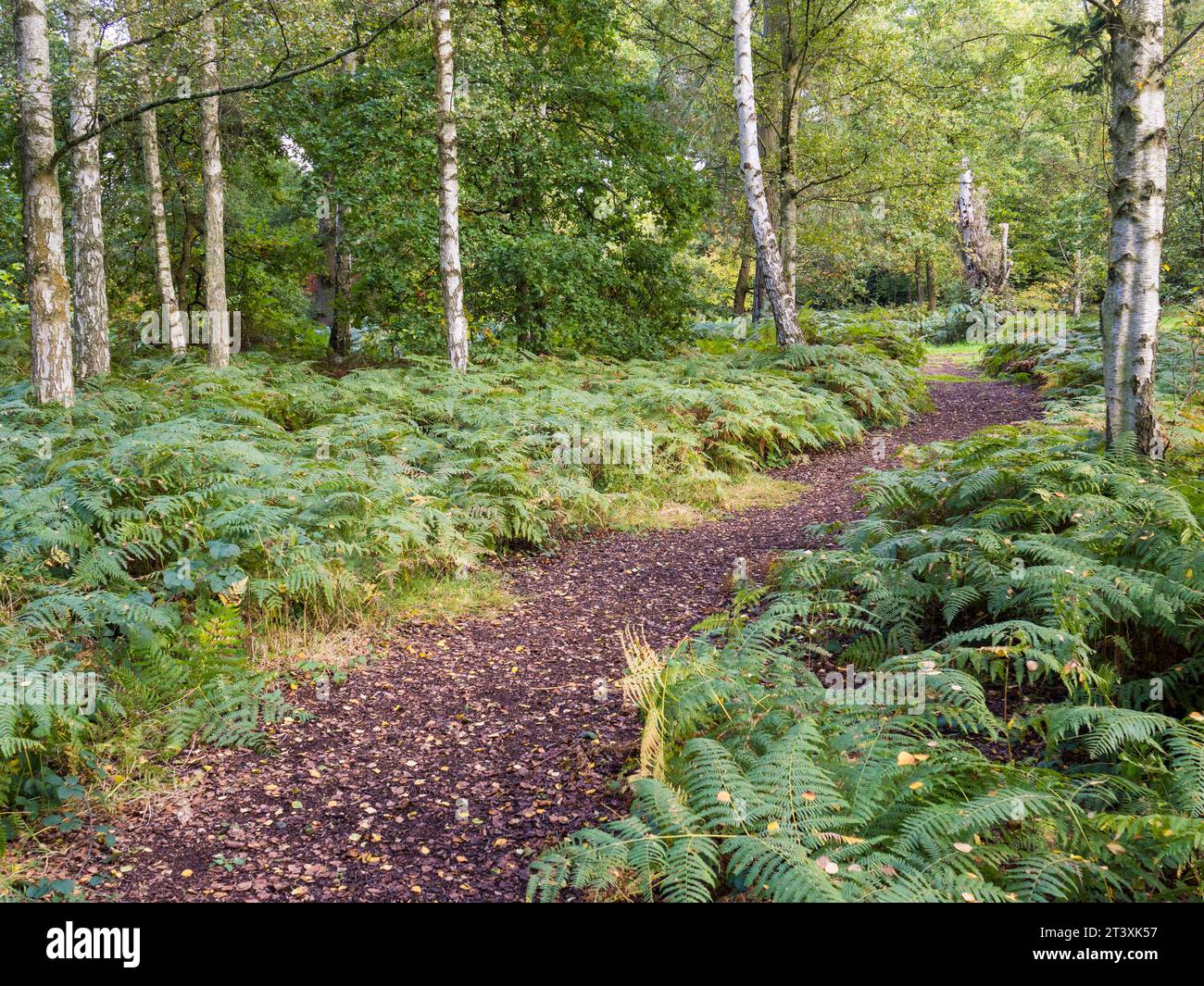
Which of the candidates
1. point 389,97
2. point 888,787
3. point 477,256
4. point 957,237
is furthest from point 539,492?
point 957,237

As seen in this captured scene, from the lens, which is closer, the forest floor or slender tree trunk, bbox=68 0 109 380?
the forest floor

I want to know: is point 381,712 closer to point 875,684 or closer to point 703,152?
point 875,684

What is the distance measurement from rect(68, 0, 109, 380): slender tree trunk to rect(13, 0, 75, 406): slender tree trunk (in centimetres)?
148

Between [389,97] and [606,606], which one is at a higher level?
[389,97]

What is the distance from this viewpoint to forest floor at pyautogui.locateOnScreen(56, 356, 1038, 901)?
10.0 feet

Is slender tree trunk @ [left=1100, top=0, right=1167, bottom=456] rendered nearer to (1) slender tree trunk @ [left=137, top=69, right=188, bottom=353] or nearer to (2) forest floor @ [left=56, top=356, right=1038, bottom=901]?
(2) forest floor @ [left=56, top=356, right=1038, bottom=901]

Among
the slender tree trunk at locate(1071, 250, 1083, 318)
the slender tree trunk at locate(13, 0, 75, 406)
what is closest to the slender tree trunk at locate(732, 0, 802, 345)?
the slender tree trunk at locate(13, 0, 75, 406)

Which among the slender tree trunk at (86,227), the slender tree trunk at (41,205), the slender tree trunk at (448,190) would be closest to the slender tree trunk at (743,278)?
the slender tree trunk at (448,190)

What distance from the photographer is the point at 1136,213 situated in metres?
5.28

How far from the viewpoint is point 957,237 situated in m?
28.8

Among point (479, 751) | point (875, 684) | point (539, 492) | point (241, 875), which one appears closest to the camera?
point (241, 875)

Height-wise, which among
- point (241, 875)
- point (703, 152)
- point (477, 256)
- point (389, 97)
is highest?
point (703, 152)

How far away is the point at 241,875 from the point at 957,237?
104ft

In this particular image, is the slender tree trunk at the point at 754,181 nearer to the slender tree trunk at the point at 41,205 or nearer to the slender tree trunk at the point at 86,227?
the slender tree trunk at the point at 86,227
